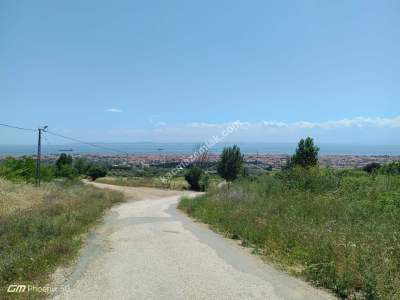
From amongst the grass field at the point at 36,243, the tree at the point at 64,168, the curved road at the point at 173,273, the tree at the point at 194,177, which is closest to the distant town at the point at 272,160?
the tree at the point at 64,168

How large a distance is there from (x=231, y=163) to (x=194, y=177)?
776 cm

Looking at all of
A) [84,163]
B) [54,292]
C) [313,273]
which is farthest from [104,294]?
[84,163]

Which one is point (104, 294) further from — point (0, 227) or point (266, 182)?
point (266, 182)

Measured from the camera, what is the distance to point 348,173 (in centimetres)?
2300

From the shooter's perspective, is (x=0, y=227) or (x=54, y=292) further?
(x=0, y=227)

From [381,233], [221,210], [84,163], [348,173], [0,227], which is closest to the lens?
[381,233]

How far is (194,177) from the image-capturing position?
186 ft

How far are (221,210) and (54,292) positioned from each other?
459 inches

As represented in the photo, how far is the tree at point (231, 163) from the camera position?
166ft

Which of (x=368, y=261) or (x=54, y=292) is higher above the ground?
(x=368, y=261)

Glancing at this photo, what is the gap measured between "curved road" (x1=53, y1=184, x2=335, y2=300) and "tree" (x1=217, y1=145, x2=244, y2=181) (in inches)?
1518

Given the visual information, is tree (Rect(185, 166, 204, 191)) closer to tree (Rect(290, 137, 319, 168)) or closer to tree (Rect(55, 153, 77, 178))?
tree (Rect(55, 153, 77, 178))

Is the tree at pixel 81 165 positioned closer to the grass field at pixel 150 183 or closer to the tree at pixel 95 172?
the tree at pixel 95 172

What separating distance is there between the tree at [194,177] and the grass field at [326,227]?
35429mm
